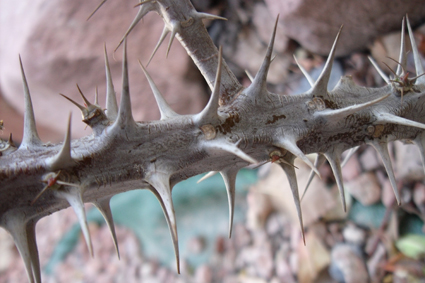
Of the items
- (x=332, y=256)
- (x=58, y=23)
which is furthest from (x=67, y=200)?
(x=58, y=23)

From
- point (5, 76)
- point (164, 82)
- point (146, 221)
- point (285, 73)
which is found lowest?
point (146, 221)

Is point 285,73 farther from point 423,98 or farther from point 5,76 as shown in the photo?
point 5,76

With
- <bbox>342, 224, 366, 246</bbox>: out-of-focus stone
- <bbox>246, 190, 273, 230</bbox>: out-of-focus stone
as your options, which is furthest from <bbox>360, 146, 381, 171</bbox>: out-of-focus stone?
<bbox>246, 190, 273, 230</bbox>: out-of-focus stone

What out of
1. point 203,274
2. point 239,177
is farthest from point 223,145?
point 239,177

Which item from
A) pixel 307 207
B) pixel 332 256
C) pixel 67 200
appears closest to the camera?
pixel 67 200

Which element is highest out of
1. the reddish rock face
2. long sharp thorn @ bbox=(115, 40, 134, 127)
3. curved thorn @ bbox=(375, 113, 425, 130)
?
the reddish rock face

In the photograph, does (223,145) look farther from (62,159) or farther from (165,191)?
(62,159)

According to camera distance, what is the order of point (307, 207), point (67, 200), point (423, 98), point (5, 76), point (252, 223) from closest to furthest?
point (67, 200) < point (423, 98) < point (307, 207) < point (252, 223) < point (5, 76)

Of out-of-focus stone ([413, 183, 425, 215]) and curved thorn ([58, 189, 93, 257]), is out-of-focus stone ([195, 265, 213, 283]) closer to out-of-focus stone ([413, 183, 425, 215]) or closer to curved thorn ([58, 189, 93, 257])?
out-of-focus stone ([413, 183, 425, 215])
